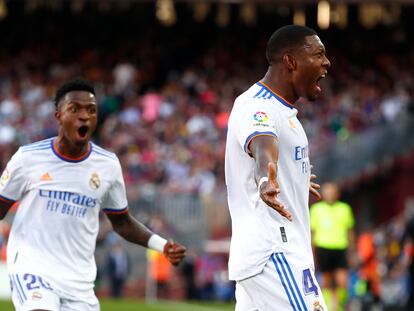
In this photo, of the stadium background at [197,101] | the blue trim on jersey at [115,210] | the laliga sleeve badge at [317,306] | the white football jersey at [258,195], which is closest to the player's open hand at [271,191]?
the white football jersey at [258,195]

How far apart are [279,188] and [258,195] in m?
0.16

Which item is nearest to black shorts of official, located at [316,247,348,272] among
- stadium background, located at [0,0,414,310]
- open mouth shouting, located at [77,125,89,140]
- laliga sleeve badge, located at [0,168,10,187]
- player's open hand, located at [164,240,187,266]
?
stadium background, located at [0,0,414,310]

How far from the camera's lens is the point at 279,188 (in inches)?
285

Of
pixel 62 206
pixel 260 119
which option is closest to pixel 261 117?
pixel 260 119

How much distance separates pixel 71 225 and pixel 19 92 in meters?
23.6

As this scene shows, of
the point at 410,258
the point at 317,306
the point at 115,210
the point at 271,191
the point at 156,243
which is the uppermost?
the point at 410,258

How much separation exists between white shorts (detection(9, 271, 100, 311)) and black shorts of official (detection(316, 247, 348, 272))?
1054cm

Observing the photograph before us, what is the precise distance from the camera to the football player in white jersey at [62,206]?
870 centimetres

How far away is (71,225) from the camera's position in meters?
8.84

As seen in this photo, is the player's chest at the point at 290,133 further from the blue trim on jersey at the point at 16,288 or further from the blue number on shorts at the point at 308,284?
the blue trim on jersey at the point at 16,288

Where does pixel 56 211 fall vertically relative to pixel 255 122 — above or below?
below

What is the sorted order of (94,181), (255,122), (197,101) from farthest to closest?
(197,101)
(94,181)
(255,122)

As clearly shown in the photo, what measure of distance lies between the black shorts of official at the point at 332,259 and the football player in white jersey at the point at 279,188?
37.8ft

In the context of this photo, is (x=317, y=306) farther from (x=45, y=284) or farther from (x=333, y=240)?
(x=333, y=240)
